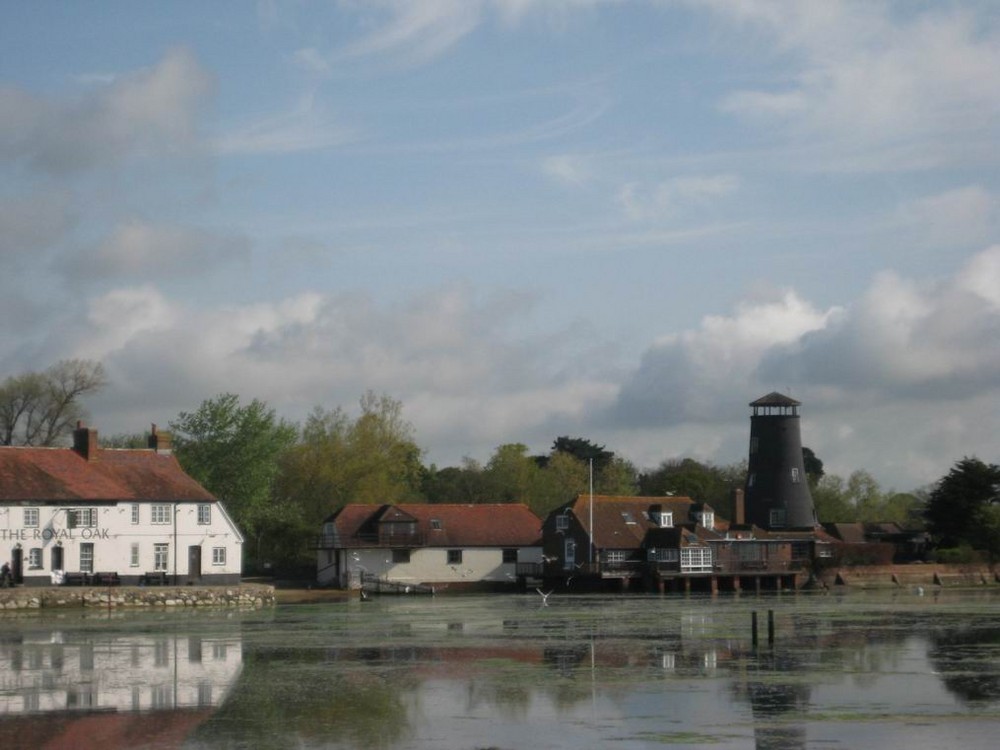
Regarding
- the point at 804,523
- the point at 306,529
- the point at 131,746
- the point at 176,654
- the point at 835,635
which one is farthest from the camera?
the point at 804,523

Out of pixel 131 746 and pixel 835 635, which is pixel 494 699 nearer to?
pixel 131 746

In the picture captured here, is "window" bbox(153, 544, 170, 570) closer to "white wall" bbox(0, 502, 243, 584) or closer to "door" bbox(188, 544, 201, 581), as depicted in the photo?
"white wall" bbox(0, 502, 243, 584)

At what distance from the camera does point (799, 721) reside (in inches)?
1009

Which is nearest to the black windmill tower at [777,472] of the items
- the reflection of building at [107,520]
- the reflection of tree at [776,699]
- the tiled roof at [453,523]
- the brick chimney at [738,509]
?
the brick chimney at [738,509]

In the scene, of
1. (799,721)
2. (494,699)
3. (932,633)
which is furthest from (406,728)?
(932,633)

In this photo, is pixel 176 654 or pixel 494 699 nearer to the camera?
pixel 494 699

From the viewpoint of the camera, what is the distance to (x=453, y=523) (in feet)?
273

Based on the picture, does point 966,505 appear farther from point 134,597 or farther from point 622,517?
point 134,597

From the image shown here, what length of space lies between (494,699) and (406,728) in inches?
154

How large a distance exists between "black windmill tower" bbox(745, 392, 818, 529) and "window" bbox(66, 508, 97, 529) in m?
45.3

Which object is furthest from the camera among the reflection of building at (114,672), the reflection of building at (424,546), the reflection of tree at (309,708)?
the reflection of building at (424,546)

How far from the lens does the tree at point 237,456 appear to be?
81.4 meters

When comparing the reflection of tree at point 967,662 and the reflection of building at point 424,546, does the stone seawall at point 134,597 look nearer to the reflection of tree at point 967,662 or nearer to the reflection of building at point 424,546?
the reflection of building at point 424,546

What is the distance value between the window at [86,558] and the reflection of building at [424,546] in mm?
18533
